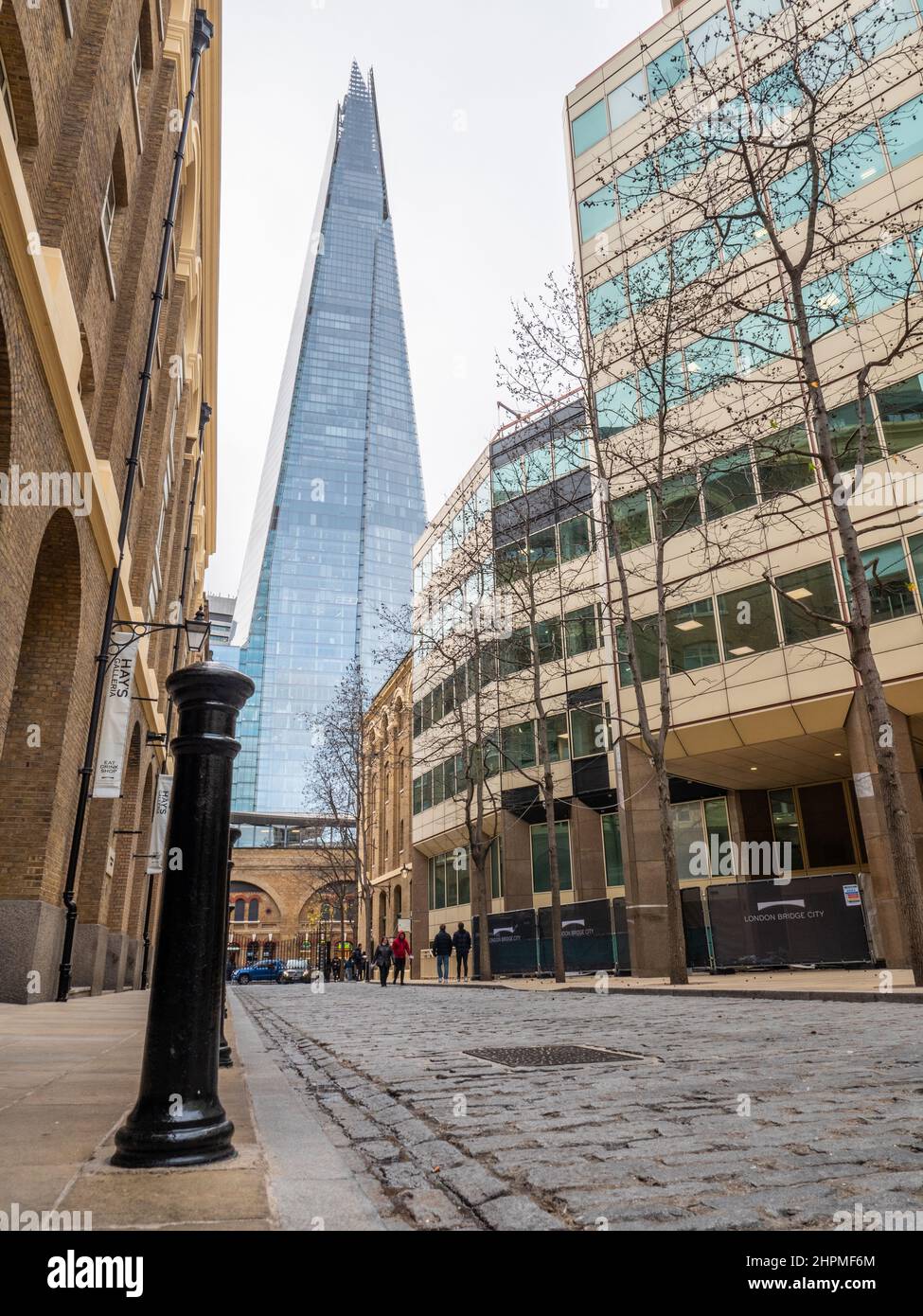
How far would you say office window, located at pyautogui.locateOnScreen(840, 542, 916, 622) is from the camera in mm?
18969

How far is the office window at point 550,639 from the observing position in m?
30.4

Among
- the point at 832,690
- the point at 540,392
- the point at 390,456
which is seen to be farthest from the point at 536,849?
the point at 390,456

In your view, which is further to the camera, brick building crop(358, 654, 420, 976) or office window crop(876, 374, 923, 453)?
brick building crop(358, 654, 420, 976)

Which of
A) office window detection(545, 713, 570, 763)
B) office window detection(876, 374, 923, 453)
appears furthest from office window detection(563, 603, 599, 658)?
office window detection(876, 374, 923, 453)

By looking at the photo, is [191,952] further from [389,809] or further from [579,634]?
[389,809]

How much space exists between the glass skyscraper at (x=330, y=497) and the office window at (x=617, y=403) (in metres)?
85.6

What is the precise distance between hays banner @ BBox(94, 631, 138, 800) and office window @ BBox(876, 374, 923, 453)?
55.4 ft

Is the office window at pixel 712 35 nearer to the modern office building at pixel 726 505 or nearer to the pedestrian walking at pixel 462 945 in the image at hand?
Answer: the modern office building at pixel 726 505

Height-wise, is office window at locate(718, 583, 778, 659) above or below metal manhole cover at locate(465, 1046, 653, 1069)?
above

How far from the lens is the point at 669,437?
24234 mm

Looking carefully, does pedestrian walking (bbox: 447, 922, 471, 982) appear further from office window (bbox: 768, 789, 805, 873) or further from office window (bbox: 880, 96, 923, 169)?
office window (bbox: 880, 96, 923, 169)

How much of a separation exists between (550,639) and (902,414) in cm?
1440

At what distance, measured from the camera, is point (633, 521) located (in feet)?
83.7
